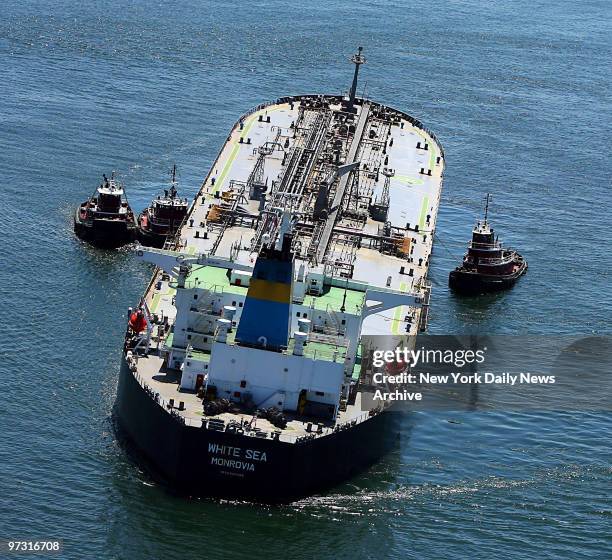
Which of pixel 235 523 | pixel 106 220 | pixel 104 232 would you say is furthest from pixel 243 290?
pixel 106 220

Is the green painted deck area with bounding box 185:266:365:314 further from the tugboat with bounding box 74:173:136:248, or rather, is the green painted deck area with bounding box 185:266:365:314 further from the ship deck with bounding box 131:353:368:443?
the tugboat with bounding box 74:173:136:248

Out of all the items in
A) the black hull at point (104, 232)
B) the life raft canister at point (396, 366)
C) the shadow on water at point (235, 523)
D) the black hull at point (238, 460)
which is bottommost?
the shadow on water at point (235, 523)

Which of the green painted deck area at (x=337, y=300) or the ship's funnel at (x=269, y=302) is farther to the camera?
the green painted deck area at (x=337, y=300)

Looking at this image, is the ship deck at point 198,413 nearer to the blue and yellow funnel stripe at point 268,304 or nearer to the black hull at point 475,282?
the blue and yellow funnel stripe at point 268,304

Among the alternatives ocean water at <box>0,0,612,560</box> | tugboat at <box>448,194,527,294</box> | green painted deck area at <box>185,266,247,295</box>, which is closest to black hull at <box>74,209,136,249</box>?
ocean water at <box>0,0,612,560</box>

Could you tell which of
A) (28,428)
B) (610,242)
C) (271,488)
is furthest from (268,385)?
(610,242)

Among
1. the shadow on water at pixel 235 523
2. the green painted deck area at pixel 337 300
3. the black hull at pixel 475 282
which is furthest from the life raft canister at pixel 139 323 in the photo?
the black hull at pixel 475 282

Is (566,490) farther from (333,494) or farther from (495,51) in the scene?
(495,51)
